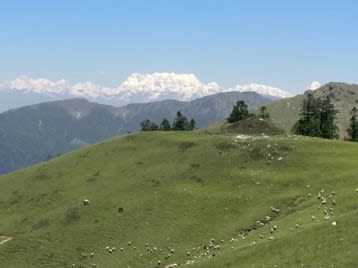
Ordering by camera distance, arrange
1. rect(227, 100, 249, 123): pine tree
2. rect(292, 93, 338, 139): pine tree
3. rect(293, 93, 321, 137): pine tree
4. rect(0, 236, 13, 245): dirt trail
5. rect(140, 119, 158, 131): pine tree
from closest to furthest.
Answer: rect(0, 236, 13, 245): dirt trail
rect(293, 93, 321, 137): pine tree
rect(292, 93, 338, 139): pine tree
rect(227, 100, 249, 123): pine tree
rect(140, 119, 158, 131): pine tree

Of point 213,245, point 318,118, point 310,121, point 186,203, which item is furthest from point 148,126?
point 213,245

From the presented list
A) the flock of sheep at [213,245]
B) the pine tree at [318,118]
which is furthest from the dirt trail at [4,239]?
the pine tree at [318,118]

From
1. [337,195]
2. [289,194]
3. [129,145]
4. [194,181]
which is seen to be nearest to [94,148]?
[129,145]

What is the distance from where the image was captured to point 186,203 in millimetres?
78938

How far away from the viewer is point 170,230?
233ft

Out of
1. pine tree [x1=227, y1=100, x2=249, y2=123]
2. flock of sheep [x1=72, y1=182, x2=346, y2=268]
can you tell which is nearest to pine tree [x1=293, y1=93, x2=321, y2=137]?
pine tree [x1=227, y1=100, x2=249, y2=123]

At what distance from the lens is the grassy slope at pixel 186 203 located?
49875 mm

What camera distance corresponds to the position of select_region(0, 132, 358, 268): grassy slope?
49875 millimetres

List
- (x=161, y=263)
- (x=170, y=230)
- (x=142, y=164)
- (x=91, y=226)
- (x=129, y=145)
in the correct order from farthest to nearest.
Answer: (x=129, y=145)
(x=142, y=164)
(x=91, y=226)
(x=170, y=230)
(x=161, y=263)

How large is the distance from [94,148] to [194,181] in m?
38.3

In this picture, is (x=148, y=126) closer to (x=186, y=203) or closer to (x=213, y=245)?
(x=186, y=203)

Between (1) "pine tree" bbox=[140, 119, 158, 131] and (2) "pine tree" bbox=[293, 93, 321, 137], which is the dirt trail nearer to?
(2) "pine tree" bbox=[293, 93, 321, 137]

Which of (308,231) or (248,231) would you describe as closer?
(308,231)

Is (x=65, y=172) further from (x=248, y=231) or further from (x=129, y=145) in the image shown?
(x=248, y=231)
